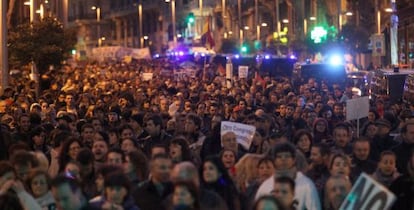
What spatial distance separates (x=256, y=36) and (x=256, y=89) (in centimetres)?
6887

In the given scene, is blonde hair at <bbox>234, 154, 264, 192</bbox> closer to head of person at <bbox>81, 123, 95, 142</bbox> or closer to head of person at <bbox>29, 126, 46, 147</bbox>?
head of person at <bbox>81, 123, 95, 142</bbox>

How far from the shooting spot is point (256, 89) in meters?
29.3

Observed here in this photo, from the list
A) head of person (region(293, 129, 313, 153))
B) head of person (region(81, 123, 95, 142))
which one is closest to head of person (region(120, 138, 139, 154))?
head of person (region(293, 129, 313, 153))

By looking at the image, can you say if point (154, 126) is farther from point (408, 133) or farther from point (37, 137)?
point (408, 133)

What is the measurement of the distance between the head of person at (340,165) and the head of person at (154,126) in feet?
16.9

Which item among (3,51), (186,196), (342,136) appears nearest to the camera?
(186,196)

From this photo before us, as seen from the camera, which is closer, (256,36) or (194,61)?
(194,61)

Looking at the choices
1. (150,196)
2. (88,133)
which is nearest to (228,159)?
(150,196)

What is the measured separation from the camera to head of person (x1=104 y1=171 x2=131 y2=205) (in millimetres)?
8789

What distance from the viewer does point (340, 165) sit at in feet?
33.9

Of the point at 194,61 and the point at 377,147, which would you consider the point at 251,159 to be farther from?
the point at 194,61

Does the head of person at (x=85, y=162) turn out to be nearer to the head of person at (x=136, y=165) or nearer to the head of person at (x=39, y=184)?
the head of person at (x=136, y=165)

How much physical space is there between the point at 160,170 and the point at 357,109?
25.7 feet

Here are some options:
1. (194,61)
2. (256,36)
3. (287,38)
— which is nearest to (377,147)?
(194,61)
